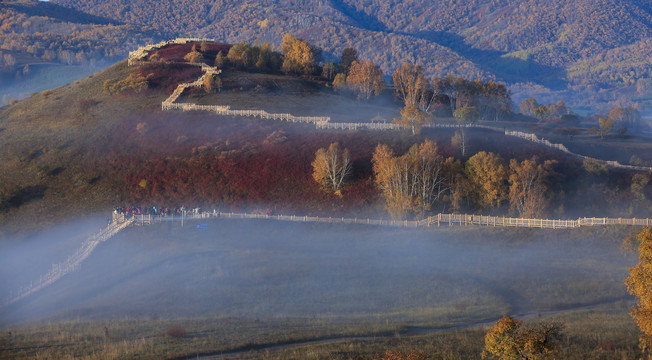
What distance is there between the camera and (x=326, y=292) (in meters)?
48.2

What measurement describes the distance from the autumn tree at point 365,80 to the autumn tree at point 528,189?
200ft

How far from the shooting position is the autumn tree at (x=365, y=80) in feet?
432

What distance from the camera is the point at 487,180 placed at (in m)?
72.6

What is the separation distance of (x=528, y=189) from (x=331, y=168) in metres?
23.9

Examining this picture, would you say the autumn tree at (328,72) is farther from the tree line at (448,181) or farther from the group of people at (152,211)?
the group of people at (152,211)

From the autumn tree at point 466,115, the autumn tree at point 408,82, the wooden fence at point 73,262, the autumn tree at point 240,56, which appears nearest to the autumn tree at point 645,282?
the wooden fence at point 73,262

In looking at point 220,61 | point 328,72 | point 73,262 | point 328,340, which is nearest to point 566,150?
point 328,340

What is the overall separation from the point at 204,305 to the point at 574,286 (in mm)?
29527

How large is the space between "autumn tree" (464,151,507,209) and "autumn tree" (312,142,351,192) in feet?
50.2

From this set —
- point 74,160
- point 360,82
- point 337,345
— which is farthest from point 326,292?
point 360,82

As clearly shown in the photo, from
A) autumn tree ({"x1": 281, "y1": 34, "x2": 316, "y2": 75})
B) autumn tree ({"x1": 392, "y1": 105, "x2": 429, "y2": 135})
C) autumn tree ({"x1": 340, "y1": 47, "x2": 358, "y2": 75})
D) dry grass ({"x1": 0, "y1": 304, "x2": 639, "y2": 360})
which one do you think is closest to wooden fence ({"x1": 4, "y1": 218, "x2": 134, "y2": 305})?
dry grass ({"x1": 0, "y1": 304, "x2": 639, "y2": 360})

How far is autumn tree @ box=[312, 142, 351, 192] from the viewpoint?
75.2 metres

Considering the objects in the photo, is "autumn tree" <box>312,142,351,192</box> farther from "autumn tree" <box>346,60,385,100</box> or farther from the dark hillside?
"autumn tree" <box>346,60,385,100</box>

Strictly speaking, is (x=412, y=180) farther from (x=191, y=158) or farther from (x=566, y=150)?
(x=191, y=158)
